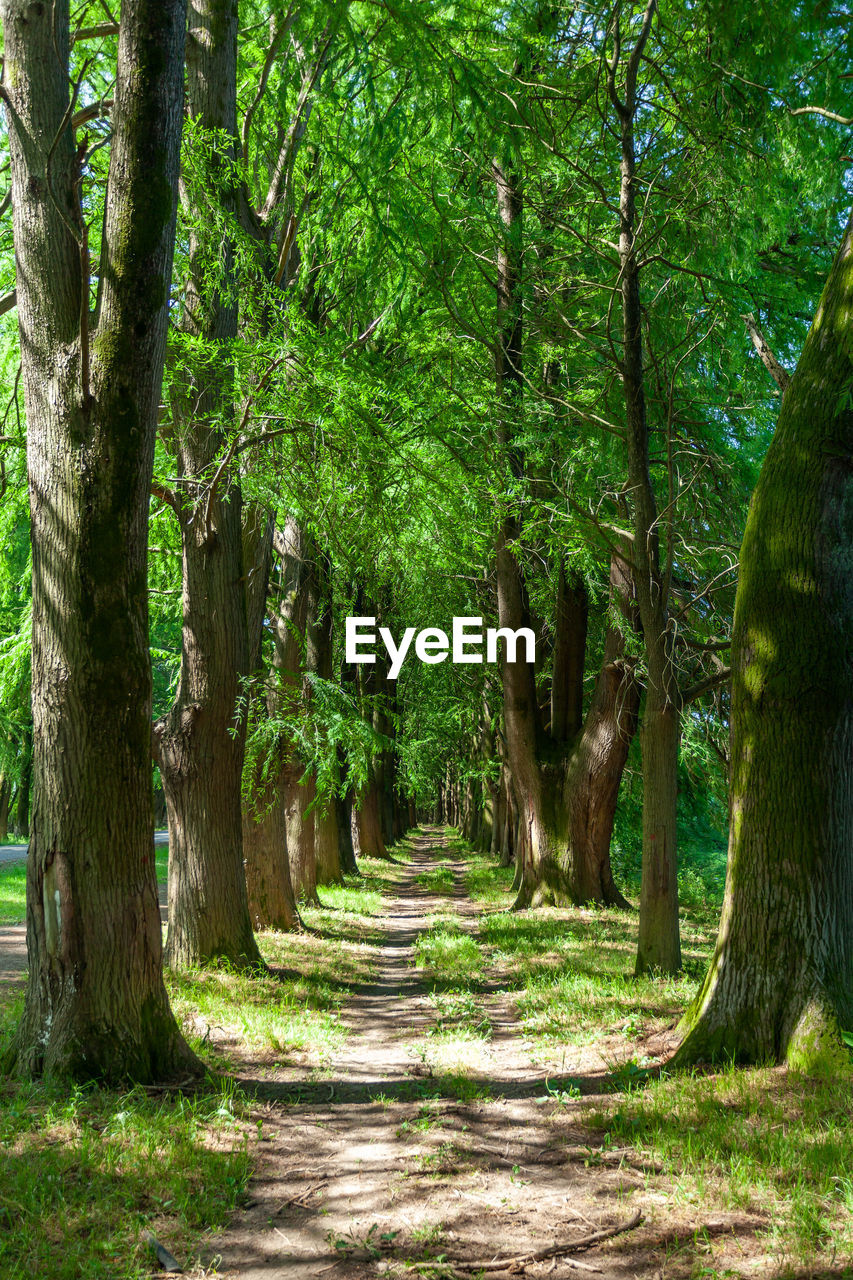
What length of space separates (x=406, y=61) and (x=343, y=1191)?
247 inches

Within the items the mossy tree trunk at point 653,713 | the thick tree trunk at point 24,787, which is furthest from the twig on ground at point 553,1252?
the thick tree trunk at point 24,787

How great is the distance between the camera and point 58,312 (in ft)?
18.3

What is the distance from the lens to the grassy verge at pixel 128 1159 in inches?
135

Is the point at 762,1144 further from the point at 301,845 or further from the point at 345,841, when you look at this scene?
the point at 345,841

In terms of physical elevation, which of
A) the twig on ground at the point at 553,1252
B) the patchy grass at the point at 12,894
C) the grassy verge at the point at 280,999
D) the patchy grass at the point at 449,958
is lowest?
the patchy grass at the point at 12,894

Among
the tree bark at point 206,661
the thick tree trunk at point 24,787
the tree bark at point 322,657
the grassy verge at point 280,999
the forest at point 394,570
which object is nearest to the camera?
the forest at point 394,570

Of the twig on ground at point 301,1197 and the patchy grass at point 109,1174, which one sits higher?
the patchy grass at point 109,1174

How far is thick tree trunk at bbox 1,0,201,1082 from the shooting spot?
5145mm

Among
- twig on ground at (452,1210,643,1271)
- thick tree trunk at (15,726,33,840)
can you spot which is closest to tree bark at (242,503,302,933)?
twig on ground at (452,1210,643,1271)

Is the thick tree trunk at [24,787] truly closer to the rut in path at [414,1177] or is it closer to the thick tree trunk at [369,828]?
the thick tree trunk at [369,828]

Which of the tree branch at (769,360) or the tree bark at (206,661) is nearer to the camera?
the tree branch at (769,360)

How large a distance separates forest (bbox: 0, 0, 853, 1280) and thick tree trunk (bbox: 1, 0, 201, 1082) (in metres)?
0.02

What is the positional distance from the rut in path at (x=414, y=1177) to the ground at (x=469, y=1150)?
1 cm

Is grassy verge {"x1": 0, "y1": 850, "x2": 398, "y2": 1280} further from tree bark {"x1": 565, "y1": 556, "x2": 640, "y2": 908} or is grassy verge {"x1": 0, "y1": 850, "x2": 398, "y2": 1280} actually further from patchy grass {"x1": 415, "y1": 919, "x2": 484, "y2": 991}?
tree bark {"x1": 565, "y1": 556, "x2": 640, "y2": 908}
